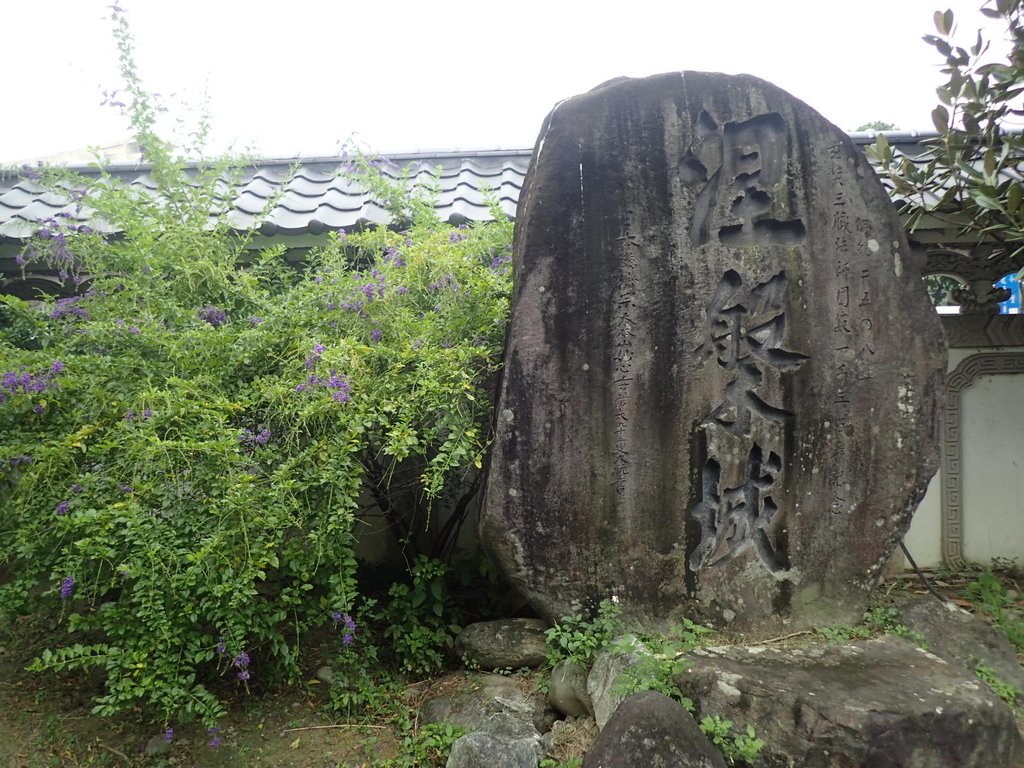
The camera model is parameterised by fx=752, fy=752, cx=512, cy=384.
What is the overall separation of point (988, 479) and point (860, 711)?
3.70 meters

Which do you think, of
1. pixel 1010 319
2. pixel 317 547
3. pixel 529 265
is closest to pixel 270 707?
pixel 317 547

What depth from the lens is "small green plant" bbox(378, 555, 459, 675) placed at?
13.1ft

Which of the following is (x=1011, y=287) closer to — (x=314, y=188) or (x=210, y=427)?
(x=314, y=188)

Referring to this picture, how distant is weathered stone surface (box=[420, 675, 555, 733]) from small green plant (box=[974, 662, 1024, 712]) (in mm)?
2127

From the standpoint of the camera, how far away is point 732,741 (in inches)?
118

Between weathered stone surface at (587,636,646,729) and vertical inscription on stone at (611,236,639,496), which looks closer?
weathered stone surface at (587,636,646,729)

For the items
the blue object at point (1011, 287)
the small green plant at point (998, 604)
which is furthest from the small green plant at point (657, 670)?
the blue object at point (1011, 287)

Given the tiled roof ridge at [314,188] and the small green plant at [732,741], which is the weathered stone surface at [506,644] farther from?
the tiled roof ridge at [314,188]

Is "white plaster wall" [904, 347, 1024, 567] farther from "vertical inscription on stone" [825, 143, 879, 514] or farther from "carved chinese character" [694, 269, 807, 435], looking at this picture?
"carved chinese character" [694, 269, 807, 435]

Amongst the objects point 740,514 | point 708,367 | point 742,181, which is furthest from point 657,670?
point 742,181

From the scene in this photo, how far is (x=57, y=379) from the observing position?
350 cm

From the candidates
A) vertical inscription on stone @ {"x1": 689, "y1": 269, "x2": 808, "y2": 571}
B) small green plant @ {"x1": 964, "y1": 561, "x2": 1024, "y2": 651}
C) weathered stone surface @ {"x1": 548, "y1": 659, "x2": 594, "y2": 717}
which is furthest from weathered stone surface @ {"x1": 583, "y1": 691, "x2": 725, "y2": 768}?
small green plant @ {"x1": 964, "y1": 561, "x2": 1024, "y2": 651}

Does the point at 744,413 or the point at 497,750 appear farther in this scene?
the point at 744,413

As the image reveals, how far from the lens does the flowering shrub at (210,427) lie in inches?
120
